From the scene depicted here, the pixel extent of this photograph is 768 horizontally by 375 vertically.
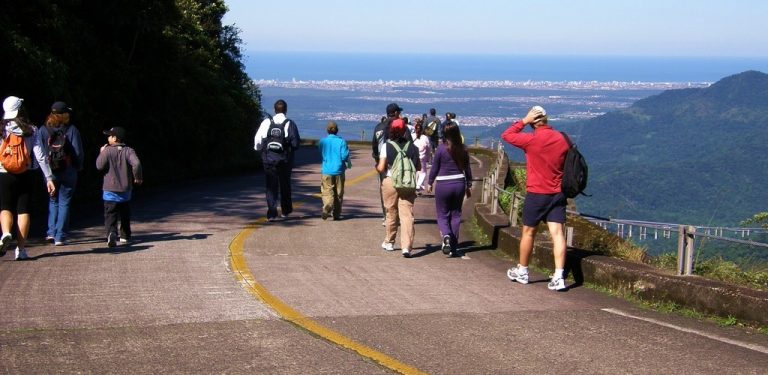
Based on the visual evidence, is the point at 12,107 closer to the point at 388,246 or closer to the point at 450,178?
the point at 388,246

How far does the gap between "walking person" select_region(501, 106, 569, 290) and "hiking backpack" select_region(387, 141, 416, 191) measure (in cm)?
248

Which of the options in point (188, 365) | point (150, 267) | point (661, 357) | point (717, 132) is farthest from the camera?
point (717, 132)

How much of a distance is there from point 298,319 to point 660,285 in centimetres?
369

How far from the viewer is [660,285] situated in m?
9.61

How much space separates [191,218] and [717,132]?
19224 cm

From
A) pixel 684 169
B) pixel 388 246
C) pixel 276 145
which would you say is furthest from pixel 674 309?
pixel 684 169

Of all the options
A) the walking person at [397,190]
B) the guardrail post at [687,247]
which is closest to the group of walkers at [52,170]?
the walking person at [397,190]

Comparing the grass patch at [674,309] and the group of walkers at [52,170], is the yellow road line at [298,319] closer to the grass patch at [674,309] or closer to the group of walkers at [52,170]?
the group of walkers at [52,170]

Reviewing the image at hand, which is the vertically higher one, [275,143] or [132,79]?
[132,79]

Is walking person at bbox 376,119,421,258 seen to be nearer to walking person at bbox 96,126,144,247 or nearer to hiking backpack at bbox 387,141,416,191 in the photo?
hiking backpack at bbox 387,141,416,191

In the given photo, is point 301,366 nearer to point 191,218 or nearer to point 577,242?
point 577,242

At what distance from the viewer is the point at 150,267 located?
10609 millimetres

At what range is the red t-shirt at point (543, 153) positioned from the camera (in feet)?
33.0

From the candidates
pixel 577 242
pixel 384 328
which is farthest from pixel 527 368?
pixel 577 242
